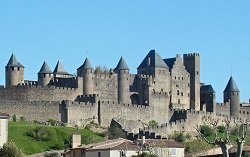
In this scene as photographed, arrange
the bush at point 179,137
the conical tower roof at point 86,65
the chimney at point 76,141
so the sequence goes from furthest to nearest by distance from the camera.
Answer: the conical tower roof at point 86,65 → the bush at point 179,137 → the chimney at point 76,141

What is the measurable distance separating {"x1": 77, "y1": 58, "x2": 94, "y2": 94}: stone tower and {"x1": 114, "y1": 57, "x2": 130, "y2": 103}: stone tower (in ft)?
11.3

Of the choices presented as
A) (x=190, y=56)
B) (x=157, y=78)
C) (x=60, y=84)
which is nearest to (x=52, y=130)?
(x=60, y=84)

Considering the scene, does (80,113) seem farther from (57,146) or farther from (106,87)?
(57,146)

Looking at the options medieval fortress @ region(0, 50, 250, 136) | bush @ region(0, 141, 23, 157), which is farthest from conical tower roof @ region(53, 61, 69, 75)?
bush @ region(0, 141, 23, 157)

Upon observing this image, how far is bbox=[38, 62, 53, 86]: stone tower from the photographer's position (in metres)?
90.6

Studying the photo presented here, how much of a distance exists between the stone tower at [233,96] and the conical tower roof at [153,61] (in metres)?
11.6

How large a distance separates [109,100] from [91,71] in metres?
3.23

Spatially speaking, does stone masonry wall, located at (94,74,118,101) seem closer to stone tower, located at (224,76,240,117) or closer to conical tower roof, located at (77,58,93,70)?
conical tower roof, located at (77,58,93,70)

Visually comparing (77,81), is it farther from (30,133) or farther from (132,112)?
(30,133)

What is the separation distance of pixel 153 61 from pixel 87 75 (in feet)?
35.3

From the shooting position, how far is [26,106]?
81.8m

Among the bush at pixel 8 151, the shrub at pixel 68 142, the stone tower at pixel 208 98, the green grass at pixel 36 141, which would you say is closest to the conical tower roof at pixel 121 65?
the stone tower at pixel 208 98

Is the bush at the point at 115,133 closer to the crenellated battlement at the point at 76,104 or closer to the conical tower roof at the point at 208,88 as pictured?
the crenellated battlement at the point at 76,104

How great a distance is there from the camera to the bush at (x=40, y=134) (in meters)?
75.4
